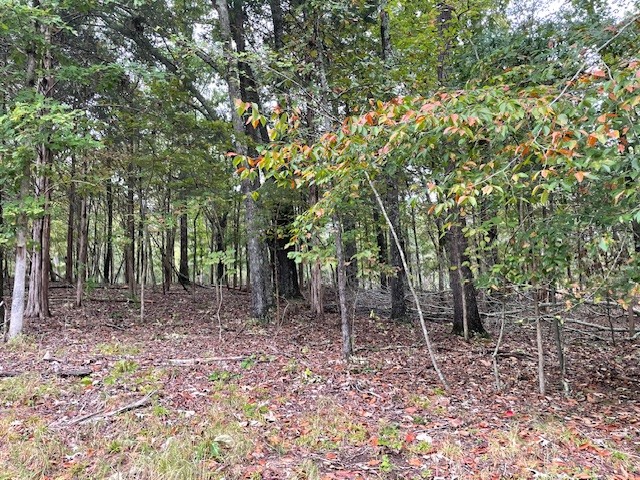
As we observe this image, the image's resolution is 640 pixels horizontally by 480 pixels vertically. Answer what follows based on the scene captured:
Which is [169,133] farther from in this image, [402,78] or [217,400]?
[217,400]

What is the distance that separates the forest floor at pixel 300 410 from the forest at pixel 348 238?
0.03 m

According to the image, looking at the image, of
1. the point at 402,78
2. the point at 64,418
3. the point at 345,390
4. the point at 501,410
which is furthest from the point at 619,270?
the point at 64,418

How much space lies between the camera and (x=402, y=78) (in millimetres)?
6836

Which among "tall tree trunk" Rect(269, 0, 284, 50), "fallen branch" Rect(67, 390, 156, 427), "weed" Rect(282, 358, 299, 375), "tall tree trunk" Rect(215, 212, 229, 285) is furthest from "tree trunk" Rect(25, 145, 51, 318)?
"tall tree trunk" Rect(269, 0, 284, 50)

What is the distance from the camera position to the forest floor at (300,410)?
325 centimetres

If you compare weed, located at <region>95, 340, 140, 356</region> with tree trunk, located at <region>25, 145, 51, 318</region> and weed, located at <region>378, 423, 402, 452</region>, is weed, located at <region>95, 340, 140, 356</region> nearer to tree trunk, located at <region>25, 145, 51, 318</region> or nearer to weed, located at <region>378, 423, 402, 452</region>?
tree trunk, located at <region>25, 145, 51, 318</region>

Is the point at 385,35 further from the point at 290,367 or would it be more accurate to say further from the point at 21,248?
the point at 21,248

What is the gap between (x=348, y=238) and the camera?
21.1ft

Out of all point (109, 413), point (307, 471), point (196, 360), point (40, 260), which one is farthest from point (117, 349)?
point (307, 471)

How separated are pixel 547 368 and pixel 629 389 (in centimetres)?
106

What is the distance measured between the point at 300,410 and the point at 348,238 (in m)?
2.84

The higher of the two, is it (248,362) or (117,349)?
(117,349)

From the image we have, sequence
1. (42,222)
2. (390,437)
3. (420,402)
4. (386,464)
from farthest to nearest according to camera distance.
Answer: (42,222) < (420,402) < (390,437) < (386,464)

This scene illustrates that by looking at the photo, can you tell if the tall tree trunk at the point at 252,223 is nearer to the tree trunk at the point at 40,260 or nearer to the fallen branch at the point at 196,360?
the fallen branch at the point at 196,360
